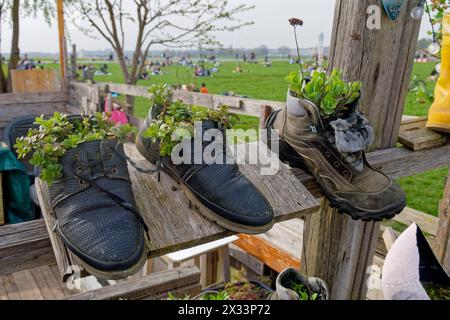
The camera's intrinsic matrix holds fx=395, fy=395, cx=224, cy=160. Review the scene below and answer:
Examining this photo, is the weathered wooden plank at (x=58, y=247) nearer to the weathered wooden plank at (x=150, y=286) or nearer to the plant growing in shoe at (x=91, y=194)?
the plant growing in shoe at (x=91, y=194)

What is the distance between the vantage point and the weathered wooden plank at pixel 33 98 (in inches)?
214

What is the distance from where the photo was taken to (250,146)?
1.52 meters

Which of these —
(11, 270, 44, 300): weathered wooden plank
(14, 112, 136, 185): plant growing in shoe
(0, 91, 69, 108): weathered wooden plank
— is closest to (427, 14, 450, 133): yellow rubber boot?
(14, 112, 136, 185): plant growing in shoe

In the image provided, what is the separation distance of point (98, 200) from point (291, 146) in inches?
28.5

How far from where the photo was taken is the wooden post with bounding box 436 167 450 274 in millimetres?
2781

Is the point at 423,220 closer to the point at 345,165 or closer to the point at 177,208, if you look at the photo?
the point at 345,165

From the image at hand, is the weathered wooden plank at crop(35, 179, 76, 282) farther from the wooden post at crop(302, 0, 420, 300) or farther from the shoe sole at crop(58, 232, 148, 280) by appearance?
the wooden post at crop(302, 0, 420, 300)

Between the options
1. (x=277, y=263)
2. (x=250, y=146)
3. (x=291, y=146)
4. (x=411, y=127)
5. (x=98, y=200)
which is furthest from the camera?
(x=277, y=263)

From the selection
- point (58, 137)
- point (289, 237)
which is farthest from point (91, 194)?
point (289, 237)

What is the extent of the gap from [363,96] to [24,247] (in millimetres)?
1368

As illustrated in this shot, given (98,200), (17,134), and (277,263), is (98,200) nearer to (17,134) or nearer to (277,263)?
(277,263)

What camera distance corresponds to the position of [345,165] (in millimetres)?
1341

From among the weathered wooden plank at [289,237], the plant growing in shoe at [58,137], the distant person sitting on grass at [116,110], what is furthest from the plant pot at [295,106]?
the distant person sitting on grass at [116,110]

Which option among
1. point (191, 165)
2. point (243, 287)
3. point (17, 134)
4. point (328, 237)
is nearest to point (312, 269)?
point (328, 237)
